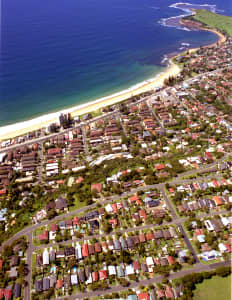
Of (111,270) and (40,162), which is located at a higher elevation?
(40,162)

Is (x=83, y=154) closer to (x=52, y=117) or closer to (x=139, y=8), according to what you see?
(x=52, y=117)

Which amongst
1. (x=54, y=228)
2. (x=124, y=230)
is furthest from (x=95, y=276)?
(x=54, y=228)

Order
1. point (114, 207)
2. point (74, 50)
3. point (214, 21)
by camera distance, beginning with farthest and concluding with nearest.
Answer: point (214, 21), point (74, 50), point (114, 207)

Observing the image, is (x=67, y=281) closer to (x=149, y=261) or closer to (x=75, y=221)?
(x=75, y=221)

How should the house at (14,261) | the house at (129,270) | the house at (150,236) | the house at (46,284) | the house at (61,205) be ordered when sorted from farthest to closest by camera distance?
the house at (61,205)
the house at (150,236)
the house at (14,261)
the house at (129,270)
the house at (46,284)

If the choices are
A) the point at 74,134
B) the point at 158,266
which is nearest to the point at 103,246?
the point at 158,266

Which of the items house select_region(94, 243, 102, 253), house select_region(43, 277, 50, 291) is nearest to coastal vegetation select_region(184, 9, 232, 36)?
house select_region(94, 243, 102, 253)

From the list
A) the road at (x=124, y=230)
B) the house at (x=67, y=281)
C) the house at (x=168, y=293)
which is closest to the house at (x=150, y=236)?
the road at (x=124, y=230)

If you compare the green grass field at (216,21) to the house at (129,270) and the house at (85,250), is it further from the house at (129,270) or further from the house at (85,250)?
the house at (85,250)
